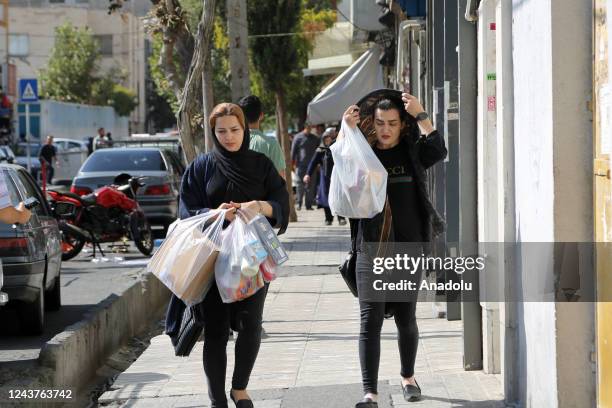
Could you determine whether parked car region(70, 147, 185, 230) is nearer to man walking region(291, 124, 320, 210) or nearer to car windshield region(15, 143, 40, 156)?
man walking region(291, 124, 320, 210)

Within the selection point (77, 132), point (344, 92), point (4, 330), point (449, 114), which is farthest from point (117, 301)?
point (77, 132)

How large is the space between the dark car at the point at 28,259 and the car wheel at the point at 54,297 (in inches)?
10.4

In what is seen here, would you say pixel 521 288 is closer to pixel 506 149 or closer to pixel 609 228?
pixel 506 149

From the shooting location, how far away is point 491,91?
729cm

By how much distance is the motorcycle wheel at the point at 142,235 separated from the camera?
695 inches

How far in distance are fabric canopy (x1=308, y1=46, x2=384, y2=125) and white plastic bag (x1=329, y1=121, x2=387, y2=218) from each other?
47.7 feet

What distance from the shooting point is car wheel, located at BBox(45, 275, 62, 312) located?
12030mm

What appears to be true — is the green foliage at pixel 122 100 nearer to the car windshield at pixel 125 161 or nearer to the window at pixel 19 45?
the window at pixel 19 45

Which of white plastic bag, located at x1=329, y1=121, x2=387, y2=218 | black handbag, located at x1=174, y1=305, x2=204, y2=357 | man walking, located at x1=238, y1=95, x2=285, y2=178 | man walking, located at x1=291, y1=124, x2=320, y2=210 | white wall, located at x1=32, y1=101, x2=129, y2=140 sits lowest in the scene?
black handbag, located at x1=174, y1=305, x2=204, y2=357

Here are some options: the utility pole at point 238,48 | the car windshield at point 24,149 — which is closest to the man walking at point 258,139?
the utility pole at point 238,48

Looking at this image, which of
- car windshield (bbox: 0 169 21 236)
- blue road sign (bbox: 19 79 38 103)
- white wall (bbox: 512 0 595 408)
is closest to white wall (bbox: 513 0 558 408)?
white wall (bbox: 512 0 595 408)

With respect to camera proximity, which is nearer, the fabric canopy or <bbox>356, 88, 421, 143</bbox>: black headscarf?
<bbox>356, 88, 421, 143</bbox>: black headscarf

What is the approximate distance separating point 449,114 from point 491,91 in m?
2.35

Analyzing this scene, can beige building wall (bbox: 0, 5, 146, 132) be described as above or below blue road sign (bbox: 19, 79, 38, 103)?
above
